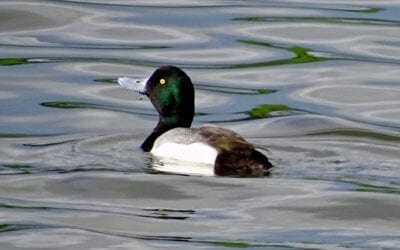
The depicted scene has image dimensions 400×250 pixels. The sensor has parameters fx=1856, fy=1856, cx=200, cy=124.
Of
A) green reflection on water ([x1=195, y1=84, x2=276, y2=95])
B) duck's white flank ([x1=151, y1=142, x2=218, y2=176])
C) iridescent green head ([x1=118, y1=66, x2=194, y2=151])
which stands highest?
iridescent green head ([x1=118, y1=66, x2=194, y2=151])

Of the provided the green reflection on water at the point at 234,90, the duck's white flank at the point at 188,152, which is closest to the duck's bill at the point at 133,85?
the duck's white flank at the point at 188,152

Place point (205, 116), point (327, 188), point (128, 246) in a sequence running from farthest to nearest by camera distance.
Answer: point (205, 116), point (327, 188), point (128, 246)

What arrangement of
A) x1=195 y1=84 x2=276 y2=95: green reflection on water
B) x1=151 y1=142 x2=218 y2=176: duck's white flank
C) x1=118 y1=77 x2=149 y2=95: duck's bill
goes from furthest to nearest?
x1=195 y1=84 x2=276 y2=95: green reflection on water < x1=118 y1=77 x2=149 y2=95: duck's bill < x1=151 y1=142 x2=218 y2=176: duck's white flank

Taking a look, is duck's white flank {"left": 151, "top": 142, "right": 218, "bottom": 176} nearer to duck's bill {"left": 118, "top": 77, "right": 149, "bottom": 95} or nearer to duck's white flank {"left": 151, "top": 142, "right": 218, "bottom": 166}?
duck's white flank {"left": 151, "top": 142, "right": 218, "bottom": 166}

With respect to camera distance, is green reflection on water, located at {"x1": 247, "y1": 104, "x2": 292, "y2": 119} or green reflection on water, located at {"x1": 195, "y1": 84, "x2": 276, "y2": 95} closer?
green reflection on water, located at {"x1": 247, "y1": 104, "x2": 292, "y2": 119}

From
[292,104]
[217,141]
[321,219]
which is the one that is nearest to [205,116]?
[292,104]

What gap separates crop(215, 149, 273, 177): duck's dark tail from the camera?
1378cm

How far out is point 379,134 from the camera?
16.0 meters

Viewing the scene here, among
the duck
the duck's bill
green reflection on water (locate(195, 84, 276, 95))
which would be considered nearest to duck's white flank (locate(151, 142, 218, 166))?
the duck

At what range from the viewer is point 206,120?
55.7ft

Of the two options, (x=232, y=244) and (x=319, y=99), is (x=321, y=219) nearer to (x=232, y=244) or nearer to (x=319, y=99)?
(x=232, y=244)

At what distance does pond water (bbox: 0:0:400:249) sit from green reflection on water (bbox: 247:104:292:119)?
19 millimetres

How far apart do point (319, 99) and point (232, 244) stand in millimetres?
6330

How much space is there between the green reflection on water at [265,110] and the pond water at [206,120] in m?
0.02
